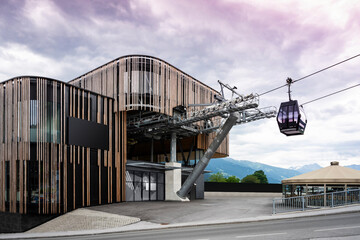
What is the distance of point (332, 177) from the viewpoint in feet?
81.4

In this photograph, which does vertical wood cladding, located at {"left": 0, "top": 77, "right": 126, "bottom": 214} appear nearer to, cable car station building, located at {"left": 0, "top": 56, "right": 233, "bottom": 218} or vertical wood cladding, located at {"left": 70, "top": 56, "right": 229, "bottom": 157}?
cable car station building, located at {"left": 0, "top": 56, "right": 233, "bottom": 218}

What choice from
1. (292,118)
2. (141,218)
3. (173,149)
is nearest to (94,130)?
(141,218)

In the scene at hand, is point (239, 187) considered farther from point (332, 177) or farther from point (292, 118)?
point (292, 118)

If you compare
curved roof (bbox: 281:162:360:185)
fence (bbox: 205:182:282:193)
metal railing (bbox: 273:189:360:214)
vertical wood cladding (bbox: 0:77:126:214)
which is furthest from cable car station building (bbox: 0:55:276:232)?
fence (bbox: 205:182:282:193)

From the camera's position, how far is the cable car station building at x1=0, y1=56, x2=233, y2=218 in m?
27.3

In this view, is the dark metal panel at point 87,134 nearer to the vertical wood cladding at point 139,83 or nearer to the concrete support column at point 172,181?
the vertical wood cladding at point 139,83

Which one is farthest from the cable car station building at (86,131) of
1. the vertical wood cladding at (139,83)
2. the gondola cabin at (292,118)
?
the gondola cabin at (292,118)

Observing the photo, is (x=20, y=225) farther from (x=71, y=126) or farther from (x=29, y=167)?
(x=71, y=126)

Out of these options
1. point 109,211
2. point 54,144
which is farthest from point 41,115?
point 109,211

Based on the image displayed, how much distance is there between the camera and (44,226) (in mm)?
25281

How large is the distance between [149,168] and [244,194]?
25747 mm

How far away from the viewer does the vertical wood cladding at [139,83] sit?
3484 centimetres

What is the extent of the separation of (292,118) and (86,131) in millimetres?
18648

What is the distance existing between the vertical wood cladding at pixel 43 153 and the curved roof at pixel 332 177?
17747mm
